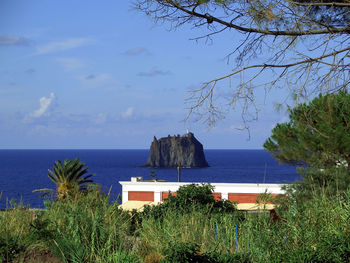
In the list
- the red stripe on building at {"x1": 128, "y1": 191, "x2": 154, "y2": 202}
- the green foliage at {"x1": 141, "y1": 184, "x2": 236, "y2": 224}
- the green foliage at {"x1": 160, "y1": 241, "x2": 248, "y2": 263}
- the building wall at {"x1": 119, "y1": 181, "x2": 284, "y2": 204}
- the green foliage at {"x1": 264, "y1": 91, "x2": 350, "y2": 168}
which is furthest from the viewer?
the red stripe on building at {"x1": 128, "y1": 191, "x2": 154, "y2": 202}

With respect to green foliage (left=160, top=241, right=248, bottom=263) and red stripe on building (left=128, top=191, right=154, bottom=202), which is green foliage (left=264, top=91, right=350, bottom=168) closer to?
red stripe on building (left=128, top=191, right=154, bottom=202)

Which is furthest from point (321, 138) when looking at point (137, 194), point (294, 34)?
point (294, 34)

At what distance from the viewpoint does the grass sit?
664cm

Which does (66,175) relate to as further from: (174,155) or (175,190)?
(174,155)

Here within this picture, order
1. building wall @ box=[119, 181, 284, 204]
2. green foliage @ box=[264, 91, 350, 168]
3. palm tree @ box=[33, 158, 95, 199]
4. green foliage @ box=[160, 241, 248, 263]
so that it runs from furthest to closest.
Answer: palm tree @ box=[33, 158, 95, 199] < building wall @ box=[119, 181, 284, 204] < green foliage @ box=[264, 91, 350, 168] < green foliage @ box=[160, 241, 248, 263]

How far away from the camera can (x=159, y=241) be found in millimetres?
8148

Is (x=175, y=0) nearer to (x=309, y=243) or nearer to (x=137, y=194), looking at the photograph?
(x=309, y=243)

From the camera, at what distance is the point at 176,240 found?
7.50m

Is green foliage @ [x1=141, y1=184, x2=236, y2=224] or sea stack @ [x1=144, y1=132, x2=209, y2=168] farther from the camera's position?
sea stack @ [x1=144, y1=132, x2=209, y2=168]

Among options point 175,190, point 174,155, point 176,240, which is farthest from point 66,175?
point 174,155

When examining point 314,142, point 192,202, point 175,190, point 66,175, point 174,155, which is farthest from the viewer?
point 174,155

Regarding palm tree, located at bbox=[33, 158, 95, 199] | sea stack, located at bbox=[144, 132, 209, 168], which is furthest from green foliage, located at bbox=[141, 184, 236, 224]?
sea stack, located at bbox=[144, 132, 209, 168]

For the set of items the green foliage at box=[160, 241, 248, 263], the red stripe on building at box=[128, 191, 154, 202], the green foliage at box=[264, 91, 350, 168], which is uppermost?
the green foliage at box=[264, 91, 350, 168]

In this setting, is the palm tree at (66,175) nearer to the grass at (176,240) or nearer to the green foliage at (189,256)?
the grass at (176,240)
